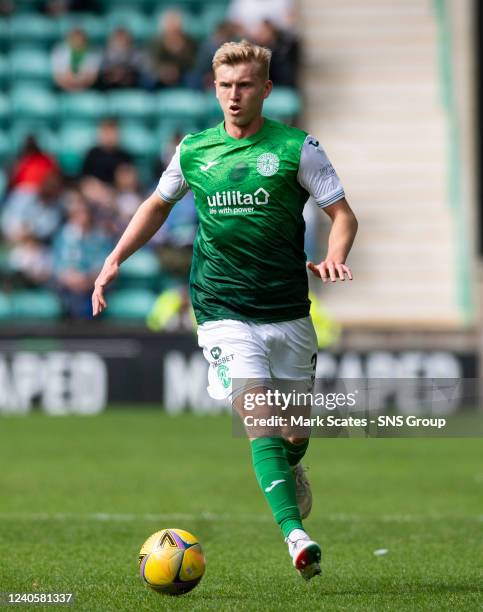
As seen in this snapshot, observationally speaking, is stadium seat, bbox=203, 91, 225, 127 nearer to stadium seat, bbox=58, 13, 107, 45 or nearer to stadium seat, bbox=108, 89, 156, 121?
stadium seat, bbox=108, 89, 156, 121

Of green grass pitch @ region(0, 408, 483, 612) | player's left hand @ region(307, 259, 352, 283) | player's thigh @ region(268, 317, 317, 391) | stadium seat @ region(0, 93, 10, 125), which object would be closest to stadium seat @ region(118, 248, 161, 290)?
stadium seat @ region(0, 93, 10, 125)

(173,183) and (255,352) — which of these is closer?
(255,352)

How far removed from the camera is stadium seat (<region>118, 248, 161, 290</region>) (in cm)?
1819

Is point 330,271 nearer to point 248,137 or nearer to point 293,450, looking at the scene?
point 248,137

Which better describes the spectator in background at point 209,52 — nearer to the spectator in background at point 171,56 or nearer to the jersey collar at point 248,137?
the spectator in background at point 171,56

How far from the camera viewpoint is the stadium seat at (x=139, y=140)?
19.3 metres

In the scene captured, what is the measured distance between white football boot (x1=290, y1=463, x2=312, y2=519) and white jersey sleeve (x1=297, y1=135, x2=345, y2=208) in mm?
1249

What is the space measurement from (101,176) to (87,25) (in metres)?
2.92

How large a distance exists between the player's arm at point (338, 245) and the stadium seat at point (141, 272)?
40.5ft

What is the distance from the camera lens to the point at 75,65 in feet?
63.7

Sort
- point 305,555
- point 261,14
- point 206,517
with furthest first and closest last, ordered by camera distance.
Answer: point 261,14 → point 206,517 → point 305,555

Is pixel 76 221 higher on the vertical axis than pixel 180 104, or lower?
lower

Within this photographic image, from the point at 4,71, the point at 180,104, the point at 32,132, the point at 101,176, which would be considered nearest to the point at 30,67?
the point at 4,71

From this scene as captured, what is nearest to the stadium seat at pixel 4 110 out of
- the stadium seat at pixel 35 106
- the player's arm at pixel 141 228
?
the stadium seat at pixel 35 106
